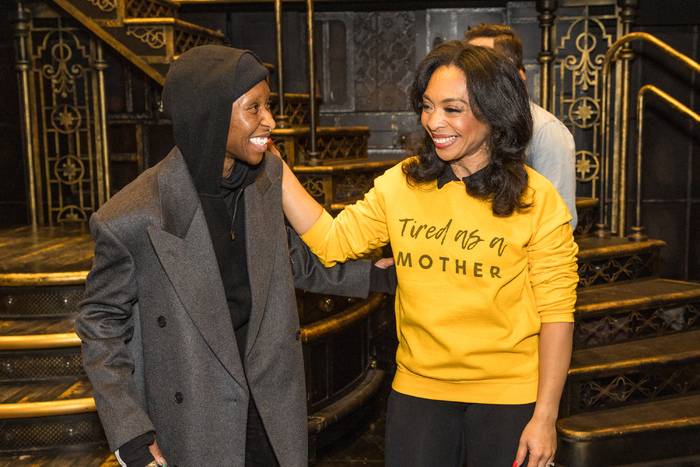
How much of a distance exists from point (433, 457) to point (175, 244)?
0.88m

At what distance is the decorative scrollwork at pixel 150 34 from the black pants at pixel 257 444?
345 cm

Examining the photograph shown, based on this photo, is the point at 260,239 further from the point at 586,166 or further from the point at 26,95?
the point at 26,95

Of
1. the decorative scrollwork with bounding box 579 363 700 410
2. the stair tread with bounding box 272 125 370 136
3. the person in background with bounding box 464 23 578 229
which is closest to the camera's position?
the person in background with bounding box 464 23 578 229

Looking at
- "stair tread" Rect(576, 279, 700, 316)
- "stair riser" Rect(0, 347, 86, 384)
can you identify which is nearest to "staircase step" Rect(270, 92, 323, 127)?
"stair riser" Rect(0, 347, 86, 384)

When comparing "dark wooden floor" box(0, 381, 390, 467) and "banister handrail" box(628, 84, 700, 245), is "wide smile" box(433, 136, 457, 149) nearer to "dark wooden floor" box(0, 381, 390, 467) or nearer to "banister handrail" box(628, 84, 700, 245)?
"dark wooden floor" box(0, 381, 390, 467)

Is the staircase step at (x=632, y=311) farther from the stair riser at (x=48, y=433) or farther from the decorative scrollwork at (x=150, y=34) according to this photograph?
the decorative scrollwork at (x=150, y=34)

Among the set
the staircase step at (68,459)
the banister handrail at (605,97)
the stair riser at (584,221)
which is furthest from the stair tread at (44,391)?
the banister handrail at (605,97)

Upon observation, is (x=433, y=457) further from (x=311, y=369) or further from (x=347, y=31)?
(x=347, y=31)

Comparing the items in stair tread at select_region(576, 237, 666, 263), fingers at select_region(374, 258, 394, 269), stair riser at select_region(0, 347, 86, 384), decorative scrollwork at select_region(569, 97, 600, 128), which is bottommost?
stair riser at select_region(0, 347, 86, 384)

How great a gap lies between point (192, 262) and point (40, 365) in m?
2.26

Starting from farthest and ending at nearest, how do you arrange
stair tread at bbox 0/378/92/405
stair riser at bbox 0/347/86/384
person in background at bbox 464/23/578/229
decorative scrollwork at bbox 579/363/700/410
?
decorative scrollwork at bbox 579/363/700/410, stair riser at bbox 0/347/86/384, stair tread at bbox 0/378/92/405, person in background at bbox 464/23/578/229

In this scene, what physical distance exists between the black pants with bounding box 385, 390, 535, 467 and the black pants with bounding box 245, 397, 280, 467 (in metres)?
0.35

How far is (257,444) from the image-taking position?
1982mm

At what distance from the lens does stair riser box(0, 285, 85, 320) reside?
12.3 ft
